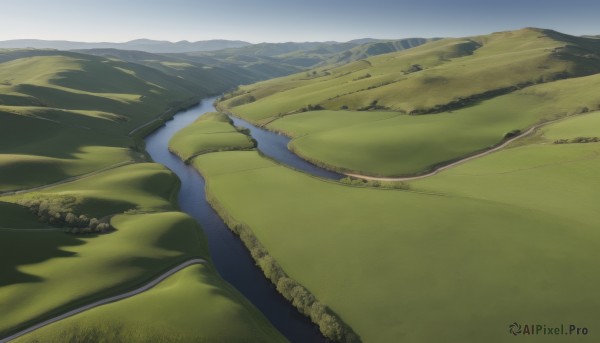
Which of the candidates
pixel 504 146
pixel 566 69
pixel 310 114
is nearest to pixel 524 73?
pixel 566 69

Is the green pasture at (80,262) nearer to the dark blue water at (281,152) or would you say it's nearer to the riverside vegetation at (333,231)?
the riverside vegetation at (333,231)

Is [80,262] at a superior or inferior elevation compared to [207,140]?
inferior

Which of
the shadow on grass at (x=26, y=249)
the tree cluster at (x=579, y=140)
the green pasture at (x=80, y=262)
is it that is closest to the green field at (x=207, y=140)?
the green pasture at (x=80, y=262)

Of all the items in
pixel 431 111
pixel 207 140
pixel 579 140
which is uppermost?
pixel 431 111

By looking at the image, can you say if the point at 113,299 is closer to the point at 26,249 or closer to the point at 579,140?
the point at 26,249

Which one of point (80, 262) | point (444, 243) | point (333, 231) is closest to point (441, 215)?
point (444, 243)

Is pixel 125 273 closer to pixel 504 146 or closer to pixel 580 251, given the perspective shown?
pixel 580 251
